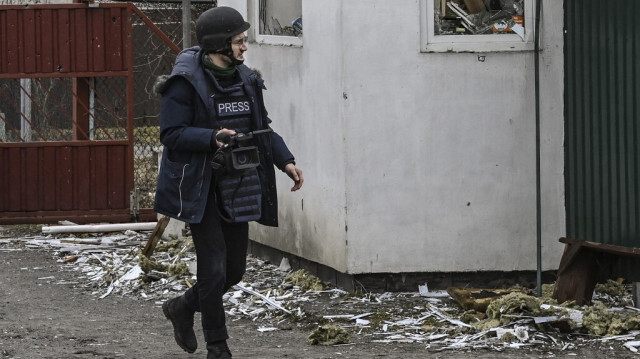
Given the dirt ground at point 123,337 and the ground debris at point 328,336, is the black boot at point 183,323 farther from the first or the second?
the ground debris at point 328,336

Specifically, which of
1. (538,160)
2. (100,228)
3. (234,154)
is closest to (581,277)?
(538,160)

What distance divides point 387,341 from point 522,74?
2.19 meters

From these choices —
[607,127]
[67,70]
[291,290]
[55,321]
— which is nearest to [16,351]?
[55,321]

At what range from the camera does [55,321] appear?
902cm

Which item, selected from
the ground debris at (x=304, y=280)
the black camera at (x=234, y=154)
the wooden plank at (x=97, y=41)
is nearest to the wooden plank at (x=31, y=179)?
the wooden plank at (x=97, y=41)

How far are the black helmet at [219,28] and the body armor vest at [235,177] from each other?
0.56 feet

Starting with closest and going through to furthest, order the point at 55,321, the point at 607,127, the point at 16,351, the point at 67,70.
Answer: the point at 16,351, the point at 607,127, the point at 55,321, the point at 67,70

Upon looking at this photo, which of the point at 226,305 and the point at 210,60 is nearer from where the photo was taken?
the point at 210,60

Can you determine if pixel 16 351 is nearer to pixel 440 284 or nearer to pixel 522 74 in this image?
pixel 440 284

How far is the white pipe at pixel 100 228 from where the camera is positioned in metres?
13.2

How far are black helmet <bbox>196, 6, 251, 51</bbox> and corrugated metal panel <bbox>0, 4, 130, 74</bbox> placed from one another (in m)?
6.33

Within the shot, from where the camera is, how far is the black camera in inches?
276

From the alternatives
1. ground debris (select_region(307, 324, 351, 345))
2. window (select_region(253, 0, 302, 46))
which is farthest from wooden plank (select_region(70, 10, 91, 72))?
ground debris (select_region(307, 324, 351, 345))

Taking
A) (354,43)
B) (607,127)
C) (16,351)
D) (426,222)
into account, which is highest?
(354,43)
